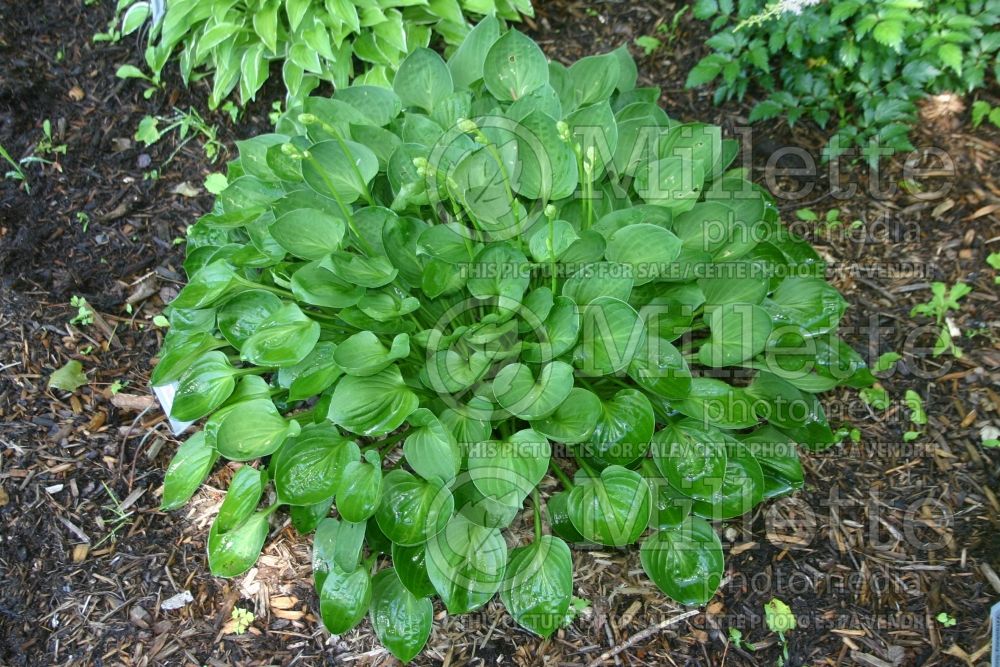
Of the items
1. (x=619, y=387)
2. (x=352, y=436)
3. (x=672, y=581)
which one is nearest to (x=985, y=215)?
(x=619, y=387)

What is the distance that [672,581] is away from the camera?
7.42ft

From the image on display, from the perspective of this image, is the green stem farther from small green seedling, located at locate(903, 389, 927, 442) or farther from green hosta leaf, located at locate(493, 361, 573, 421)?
small green seedling, located at locate(903, 389, 927, 442)

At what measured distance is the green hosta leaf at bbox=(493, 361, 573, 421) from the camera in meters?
2.13

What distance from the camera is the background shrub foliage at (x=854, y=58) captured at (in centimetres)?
300

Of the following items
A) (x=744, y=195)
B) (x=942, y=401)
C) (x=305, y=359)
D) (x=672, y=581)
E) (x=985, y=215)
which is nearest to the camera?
(x=672, y=581)

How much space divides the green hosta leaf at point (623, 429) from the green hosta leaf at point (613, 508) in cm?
6

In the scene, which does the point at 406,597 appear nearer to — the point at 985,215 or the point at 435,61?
the point at 435,61

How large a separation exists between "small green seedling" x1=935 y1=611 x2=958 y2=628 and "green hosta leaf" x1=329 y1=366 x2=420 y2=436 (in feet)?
5.97

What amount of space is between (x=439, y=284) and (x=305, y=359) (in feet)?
1.67

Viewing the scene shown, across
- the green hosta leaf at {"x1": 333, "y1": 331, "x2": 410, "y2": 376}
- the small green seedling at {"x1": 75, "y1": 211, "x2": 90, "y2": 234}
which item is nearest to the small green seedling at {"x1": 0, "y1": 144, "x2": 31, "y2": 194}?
the small green seedling at {"x1": 75, "y1": 211, "x2": 90, "y2": 234}

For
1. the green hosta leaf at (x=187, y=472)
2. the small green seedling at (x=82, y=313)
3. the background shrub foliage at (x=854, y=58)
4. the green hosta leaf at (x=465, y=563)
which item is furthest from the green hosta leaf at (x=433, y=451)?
the background shrub foliage at (x=854, y=58)

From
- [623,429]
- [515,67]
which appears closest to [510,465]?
[623,429]

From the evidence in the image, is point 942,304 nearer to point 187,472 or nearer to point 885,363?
point 885,363

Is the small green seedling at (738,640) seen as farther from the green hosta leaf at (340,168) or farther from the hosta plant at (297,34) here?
the hosta plant at (297,34)
